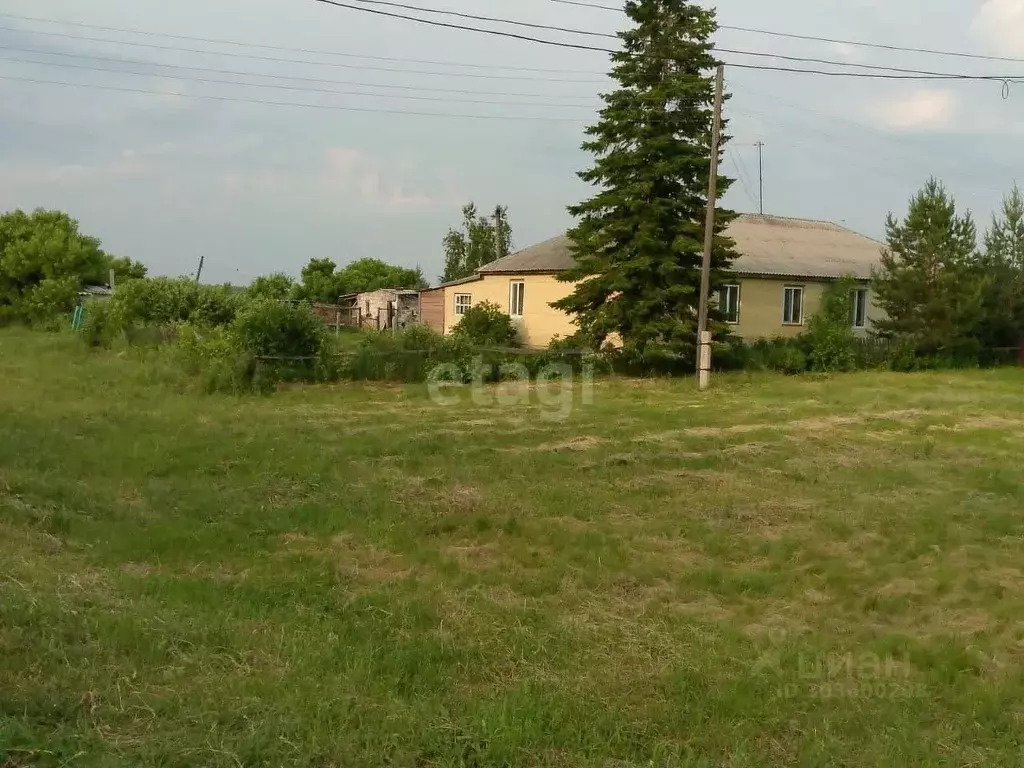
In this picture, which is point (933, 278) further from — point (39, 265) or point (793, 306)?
point (39, 265)

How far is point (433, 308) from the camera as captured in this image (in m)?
32.5

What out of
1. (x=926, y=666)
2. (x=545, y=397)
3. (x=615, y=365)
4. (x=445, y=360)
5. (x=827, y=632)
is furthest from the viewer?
(x=615, y=365)

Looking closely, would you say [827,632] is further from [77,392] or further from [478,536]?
[77,392]

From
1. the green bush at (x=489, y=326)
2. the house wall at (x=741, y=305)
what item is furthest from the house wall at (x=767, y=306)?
the green bush at (x=489, y=326)

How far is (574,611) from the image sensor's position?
5.29 meters

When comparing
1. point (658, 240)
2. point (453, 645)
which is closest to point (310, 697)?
point (453, 645)

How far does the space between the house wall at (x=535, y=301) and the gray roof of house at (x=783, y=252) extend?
1.08ft

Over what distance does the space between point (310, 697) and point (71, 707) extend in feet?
3.24

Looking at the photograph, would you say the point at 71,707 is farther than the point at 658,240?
No

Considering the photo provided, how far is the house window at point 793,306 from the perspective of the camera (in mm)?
26797

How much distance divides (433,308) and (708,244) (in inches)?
608

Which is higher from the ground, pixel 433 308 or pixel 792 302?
pixel 792 302

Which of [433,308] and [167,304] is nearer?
[167,304]

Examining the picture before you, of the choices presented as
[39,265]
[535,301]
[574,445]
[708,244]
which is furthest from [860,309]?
[39,265]
